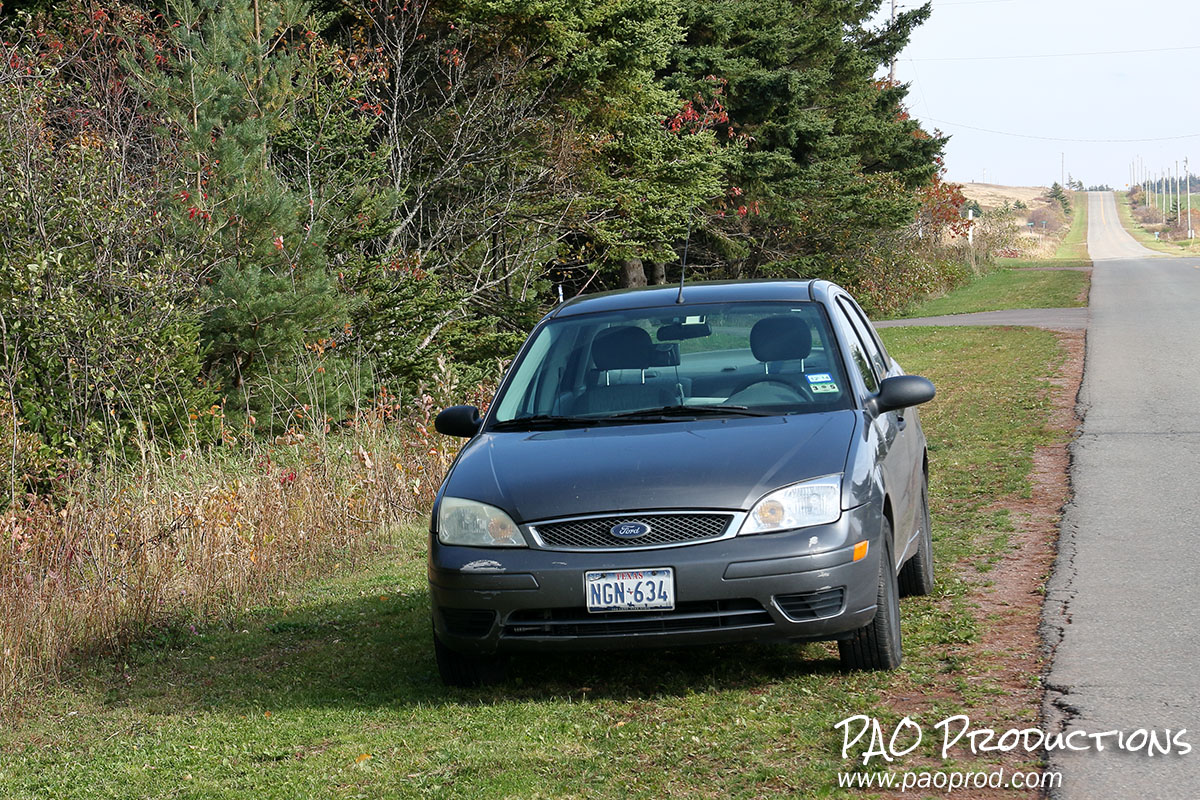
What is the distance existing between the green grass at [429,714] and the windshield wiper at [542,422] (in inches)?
42.9

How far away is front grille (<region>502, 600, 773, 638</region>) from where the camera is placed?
543 cm

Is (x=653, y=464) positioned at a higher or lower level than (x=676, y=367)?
lower

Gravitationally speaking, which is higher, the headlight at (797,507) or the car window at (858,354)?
the car window at (858,354)

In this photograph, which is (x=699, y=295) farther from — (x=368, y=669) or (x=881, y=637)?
(x=368, y=669)

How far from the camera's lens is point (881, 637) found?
5.78 m

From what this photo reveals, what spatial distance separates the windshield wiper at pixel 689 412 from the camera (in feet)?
20.5

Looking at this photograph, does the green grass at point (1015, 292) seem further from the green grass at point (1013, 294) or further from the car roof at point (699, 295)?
the car roof at point (699, 295)

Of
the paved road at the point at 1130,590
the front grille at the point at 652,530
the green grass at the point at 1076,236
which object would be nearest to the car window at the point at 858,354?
the paved road at the point at 1130,590

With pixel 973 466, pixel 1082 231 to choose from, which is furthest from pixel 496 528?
pixel 1082 231

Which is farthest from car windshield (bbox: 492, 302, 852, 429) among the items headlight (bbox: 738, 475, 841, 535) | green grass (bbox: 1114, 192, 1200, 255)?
green grass (bbox: 1114, 192, 1200, 255)

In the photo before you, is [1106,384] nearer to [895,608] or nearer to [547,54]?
[547,54]

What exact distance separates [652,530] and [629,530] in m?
0.09
